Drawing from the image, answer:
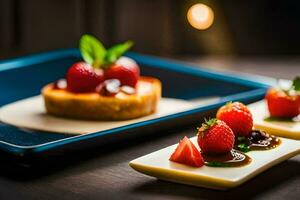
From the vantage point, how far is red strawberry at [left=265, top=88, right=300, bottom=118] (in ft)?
7.87

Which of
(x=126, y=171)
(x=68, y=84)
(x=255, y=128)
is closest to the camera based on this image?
(x=126, y=171)

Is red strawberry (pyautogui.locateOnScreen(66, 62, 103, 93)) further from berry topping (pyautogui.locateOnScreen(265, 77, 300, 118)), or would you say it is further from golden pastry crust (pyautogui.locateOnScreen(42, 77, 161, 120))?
berry topping (pyautogui.locateOnScreen(265, 77, 300, 118))

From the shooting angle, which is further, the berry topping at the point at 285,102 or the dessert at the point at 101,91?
the dessert at the point at 101,91

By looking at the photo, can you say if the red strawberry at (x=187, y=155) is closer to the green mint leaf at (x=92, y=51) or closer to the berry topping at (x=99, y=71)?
the berry topping at (x=99, y=71)

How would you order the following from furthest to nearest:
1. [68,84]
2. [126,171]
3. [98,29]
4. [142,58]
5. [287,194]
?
[98,29]
[142,58]
[68,84]
[126,171]
[287,194]

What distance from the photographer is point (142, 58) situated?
317 centimetres

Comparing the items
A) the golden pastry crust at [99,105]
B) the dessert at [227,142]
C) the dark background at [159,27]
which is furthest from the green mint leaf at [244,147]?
the dark background at [159,27]

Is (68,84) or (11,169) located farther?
(68,84)

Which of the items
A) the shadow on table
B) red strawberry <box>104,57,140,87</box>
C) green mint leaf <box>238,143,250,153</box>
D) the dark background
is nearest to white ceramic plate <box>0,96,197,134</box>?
red strawberry <box>104,57,140,87</box>

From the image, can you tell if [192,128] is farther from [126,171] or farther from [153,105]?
[126,171]

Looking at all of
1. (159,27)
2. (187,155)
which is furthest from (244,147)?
(159,27)

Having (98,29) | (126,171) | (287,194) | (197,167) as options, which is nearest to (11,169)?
(126,171)

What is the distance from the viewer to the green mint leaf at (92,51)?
265 centimetres

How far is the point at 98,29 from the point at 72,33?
0.14 metres
